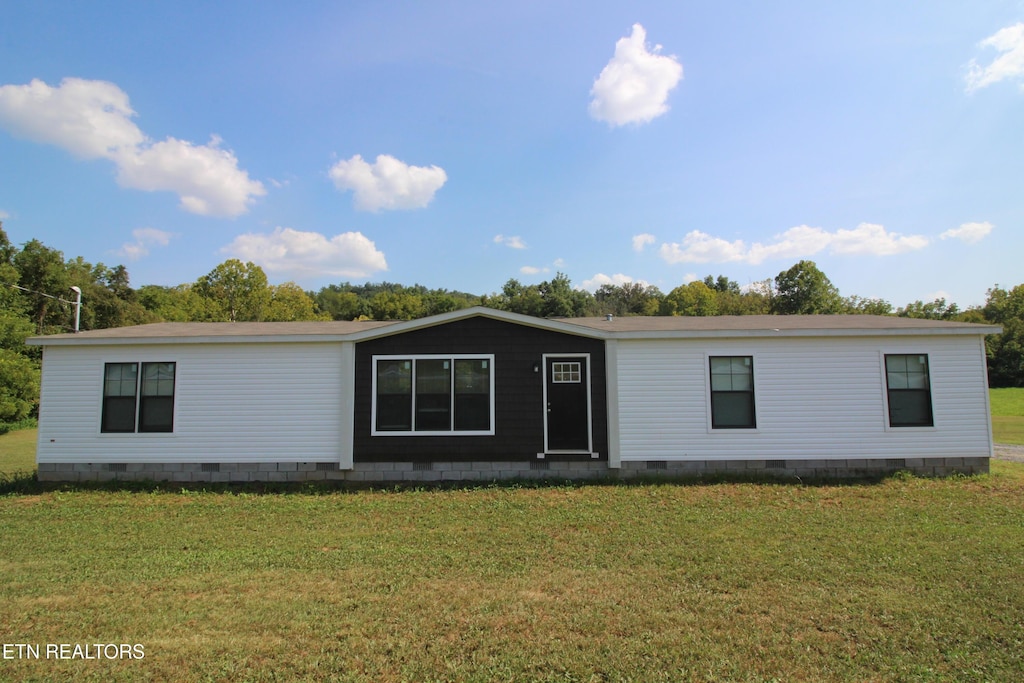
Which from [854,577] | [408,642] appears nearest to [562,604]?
[408,642]

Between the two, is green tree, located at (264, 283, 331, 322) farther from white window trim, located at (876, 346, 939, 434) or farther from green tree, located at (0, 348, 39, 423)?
white window trim, located at (876, 346, 939, 434)

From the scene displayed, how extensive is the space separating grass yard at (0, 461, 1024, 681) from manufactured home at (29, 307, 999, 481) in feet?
4.77

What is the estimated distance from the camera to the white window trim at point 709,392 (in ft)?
Answer: 31.8

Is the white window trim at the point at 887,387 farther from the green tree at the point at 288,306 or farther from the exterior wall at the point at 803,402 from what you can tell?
the green tree at the point at 288,306

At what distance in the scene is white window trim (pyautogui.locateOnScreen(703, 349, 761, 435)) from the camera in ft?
31.8

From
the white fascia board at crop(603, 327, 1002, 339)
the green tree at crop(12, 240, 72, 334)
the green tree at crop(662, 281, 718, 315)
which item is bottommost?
the white fascia board at crop(603, 327, 1002, 339)

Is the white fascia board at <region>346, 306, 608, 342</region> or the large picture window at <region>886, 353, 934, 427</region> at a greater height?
the white fascia board at <region>346, 306, 608, 342</region>

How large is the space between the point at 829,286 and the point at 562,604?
157 ft

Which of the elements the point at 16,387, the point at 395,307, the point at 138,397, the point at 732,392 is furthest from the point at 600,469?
the point at 395,307

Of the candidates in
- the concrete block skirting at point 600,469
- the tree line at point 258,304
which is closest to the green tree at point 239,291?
the tree line at point 258,304

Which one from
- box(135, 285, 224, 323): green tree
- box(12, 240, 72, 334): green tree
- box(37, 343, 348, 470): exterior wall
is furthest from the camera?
box(135, 285, 224, 323): green tree

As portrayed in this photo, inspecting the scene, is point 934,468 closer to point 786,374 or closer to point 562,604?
point 786,374

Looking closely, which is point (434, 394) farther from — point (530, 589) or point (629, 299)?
point (629, 299)

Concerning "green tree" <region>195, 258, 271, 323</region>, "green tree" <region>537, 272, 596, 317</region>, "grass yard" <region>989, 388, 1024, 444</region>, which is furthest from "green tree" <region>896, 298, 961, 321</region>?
"green tree" <region>195, 258, 271, 323</region>
